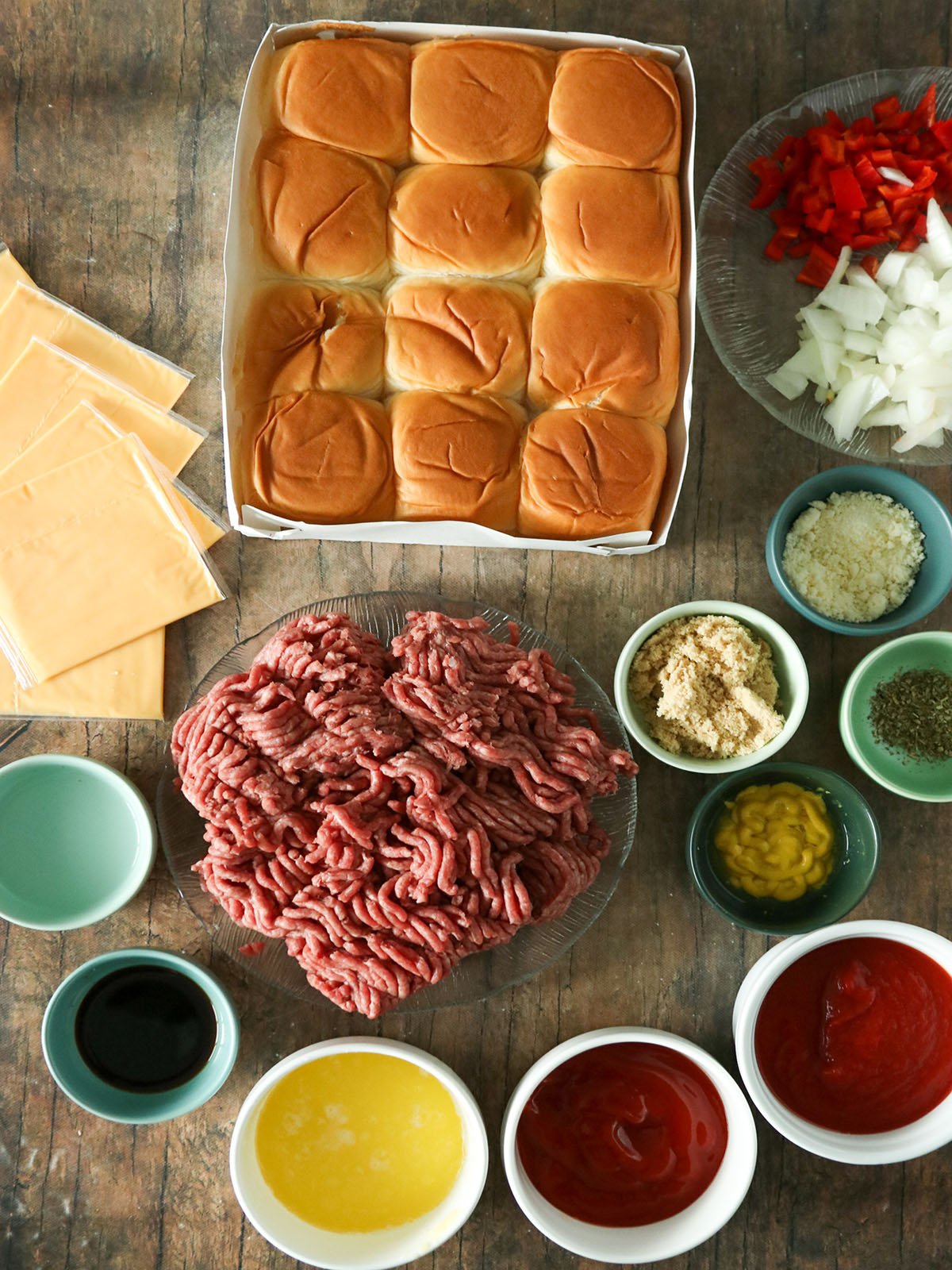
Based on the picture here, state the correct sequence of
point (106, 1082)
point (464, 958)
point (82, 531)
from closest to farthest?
point (464, 958)
point (106, 1082)
point (82, 531)

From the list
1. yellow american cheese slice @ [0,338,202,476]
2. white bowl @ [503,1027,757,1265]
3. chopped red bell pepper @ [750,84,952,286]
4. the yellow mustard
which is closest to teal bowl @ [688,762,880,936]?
the yellow mustard

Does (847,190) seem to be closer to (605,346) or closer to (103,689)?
(605,346)

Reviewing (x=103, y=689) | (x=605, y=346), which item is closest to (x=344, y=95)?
(x=605, y=346)

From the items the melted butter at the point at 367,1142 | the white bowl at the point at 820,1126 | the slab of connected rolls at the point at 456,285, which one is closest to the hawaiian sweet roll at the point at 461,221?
the slab of connected rolls at the point at 456,285

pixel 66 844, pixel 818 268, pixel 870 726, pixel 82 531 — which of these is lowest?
pixel 66 844

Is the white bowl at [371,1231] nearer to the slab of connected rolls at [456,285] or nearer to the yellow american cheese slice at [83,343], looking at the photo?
the slab of connected rolls at [456,285]

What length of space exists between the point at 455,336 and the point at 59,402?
2.96 feet

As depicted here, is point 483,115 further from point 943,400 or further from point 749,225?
point 943,400

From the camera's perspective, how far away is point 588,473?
1955mm

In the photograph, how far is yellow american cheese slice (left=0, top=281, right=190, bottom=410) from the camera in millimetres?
2125

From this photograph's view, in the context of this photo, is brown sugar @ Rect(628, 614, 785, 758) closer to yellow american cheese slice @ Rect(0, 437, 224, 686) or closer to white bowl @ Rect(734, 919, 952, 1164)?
white bowl @ Rect(734, 919, 952, 1164)

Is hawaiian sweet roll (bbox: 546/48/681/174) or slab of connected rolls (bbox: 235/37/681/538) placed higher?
hawaiian sweet roll (bbox: 546/48/681/174)

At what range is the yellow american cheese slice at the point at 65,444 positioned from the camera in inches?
82.4

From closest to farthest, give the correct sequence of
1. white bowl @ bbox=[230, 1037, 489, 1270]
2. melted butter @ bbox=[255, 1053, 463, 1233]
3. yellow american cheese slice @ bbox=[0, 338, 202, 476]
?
white bowl @ bbox=[230, 1037, 489, 1270]
melted butter @ bbox=[255, 1053, 463, 1233]
yellow american cheese slice @ bbox=[0, 338, 202, 476]
